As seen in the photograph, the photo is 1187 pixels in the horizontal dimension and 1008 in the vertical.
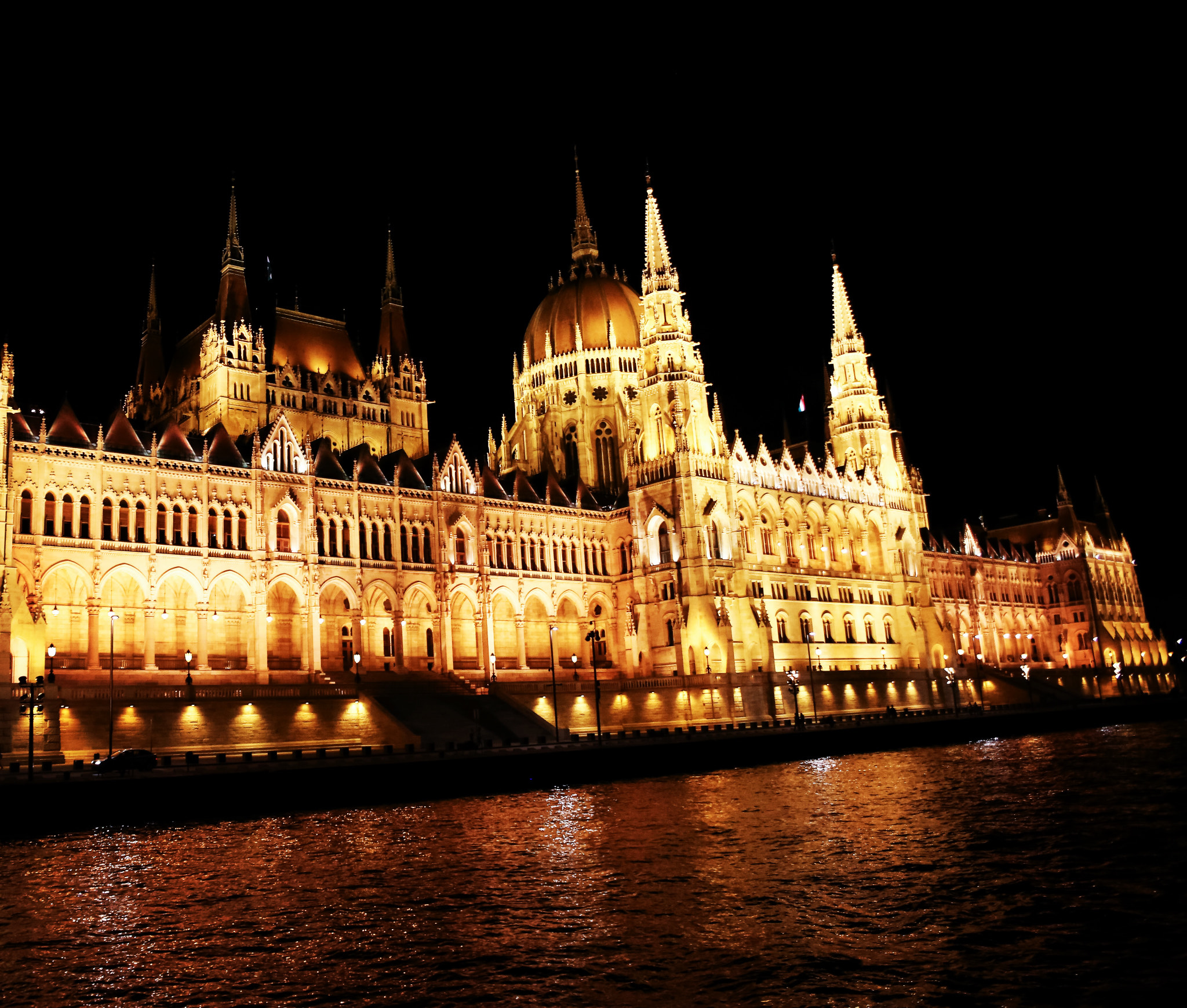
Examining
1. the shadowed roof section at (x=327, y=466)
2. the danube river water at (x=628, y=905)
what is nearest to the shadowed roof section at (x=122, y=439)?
the shadowed roof section at (x=327, y=466)

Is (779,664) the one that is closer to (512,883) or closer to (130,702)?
(130,702)

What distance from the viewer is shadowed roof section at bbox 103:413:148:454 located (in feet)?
216

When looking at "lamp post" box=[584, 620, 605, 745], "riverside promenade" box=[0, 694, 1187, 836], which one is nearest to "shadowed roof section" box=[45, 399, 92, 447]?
"riverside promenade" box=[0, 694, 1187, 836]

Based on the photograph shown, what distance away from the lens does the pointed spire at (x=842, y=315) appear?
116 m

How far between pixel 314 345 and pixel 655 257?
97.0 ft

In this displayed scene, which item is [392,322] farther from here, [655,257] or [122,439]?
[122,439]

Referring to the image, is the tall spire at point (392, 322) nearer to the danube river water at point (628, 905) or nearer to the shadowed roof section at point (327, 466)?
the shadowed roof section at point (327, 466)

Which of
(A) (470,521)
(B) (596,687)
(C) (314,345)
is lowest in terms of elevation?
(B) (596,687)

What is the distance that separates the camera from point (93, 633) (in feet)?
201

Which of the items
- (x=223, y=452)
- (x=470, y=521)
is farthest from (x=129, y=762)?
(x=470, y=521)

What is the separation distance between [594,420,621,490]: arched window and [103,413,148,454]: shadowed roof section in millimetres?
43097

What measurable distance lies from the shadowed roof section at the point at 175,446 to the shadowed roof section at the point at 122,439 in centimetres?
125

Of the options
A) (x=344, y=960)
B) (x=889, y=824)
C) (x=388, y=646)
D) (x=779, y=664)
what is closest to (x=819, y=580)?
(x=779, y=664)

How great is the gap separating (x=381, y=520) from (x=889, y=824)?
47.3m
